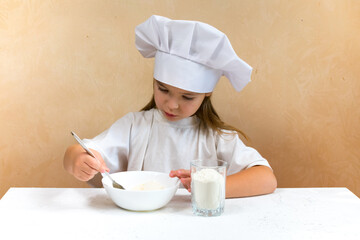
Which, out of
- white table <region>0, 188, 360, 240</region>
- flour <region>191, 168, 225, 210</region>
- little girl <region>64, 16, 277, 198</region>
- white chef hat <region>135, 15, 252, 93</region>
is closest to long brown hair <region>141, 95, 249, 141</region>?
little girl <region>64, 16, 277, 198</region>

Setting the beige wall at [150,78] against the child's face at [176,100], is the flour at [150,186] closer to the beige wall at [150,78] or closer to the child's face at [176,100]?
the child's face at [176,100]

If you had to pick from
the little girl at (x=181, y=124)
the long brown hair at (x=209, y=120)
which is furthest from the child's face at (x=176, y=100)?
the long brown hair at (x=209, y=120)

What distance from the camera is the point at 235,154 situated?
1281 mm

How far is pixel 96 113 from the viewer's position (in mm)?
1521

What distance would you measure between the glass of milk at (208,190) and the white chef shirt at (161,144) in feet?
1.16

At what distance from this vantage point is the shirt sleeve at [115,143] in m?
1.28

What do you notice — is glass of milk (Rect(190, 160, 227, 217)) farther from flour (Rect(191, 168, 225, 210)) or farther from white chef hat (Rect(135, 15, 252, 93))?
white chef hat (Rect(135, 15, 252, 93))

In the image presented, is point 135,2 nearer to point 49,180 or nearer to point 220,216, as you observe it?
point 49,180

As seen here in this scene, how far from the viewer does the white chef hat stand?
110cm

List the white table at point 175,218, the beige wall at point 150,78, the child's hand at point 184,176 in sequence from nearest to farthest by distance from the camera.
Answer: the white table at point 175,218
the child's hand at point 184,176
the beige wall at point 150,78

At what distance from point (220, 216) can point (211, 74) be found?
1.38ft

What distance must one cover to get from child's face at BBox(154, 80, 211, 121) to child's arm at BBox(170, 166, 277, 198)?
0.22 m

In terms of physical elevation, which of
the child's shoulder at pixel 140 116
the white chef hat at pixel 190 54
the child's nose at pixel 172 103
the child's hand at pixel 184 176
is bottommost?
the child's hand at pixel 184 176

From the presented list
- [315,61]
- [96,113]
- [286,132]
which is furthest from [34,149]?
[315,61]
